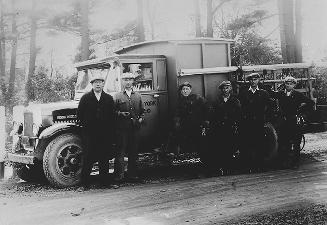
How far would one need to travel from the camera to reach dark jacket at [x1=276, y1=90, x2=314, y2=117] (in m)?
7.93

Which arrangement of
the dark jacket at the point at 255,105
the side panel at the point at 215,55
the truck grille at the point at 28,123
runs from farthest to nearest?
the side panel at the point at 215,55
the dark jacket at the point at 255,105
the truck grille at the point at 28,123

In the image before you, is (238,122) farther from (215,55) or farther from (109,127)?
(109,127)

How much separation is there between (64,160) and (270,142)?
3.85 meters

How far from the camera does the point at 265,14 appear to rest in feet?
56.8

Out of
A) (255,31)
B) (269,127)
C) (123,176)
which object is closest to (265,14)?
(255,31)

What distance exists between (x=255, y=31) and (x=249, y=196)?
14.5 metres

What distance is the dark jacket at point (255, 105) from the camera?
772 cm

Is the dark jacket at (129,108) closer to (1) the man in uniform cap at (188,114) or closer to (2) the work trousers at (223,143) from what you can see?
(1) the man in uniform cap at (188,114)

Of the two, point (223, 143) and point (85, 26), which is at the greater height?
point (85, 26)

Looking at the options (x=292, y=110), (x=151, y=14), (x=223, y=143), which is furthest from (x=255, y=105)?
(x=151, y=14)

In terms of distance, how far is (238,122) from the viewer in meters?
7.73

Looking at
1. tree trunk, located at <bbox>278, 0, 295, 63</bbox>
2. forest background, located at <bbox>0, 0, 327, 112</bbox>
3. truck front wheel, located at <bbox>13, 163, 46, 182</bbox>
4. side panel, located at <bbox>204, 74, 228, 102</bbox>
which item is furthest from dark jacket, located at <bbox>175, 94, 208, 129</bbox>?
tree trunk, located at <bbox>278, 0, 295, 63</bbox>

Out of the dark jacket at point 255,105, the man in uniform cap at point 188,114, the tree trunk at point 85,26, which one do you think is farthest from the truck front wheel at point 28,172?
the tree trunk at point 85,26

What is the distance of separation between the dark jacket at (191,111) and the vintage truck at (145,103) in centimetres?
31
